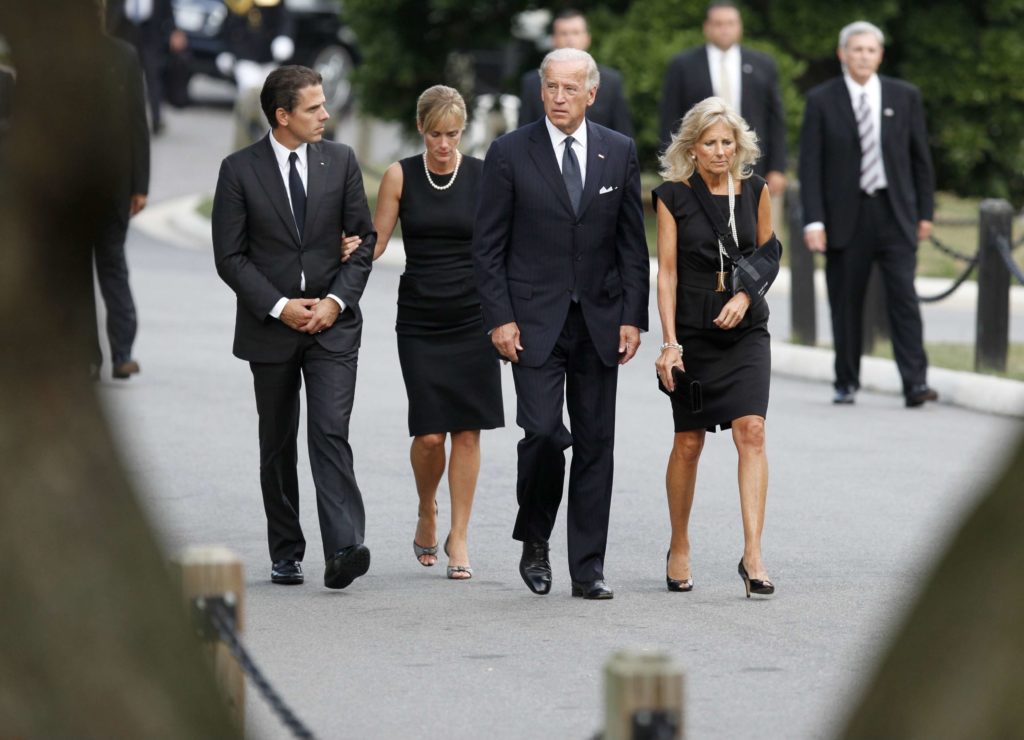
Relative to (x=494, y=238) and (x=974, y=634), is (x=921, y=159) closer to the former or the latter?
(x=494, y=238)

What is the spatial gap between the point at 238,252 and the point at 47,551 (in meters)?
4.79

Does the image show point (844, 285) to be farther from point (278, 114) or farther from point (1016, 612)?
point (1016, 612)

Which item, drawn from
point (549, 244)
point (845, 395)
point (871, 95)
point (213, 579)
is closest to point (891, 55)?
point (871, 95)

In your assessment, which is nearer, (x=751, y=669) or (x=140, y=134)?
(x=751, y=669)

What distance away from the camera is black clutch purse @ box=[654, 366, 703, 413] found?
26.6 feet

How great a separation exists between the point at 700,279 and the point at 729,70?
652 centimetres

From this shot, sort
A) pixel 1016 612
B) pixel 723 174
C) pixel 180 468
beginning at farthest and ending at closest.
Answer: pixel 180 468, pixel 723 174, pixel 1016 612

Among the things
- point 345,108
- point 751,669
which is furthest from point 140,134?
point 345,108

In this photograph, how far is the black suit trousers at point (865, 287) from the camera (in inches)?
506

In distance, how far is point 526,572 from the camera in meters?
8.09

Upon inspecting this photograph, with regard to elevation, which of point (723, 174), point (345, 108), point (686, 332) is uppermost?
point (723, 174)

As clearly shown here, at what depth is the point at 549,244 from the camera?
8.00 m

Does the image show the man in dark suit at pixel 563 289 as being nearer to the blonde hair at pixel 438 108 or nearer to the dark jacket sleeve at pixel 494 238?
the dark jacket sleeve at pixel 494 238

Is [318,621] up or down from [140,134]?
down
